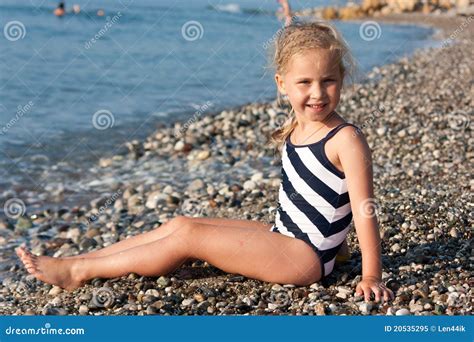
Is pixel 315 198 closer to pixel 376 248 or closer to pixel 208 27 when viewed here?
pixel 376 248

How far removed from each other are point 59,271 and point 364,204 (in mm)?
2174

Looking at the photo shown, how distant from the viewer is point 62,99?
14789 mm

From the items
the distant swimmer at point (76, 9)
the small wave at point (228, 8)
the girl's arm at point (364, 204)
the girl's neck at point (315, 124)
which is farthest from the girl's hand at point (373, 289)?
the small wave at point (228, 8)

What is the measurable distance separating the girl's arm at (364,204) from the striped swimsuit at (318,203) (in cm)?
17

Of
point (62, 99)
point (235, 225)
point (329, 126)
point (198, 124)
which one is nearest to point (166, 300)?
point (235, 225)

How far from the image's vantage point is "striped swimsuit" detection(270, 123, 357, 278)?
459cm

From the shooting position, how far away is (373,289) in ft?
14.1

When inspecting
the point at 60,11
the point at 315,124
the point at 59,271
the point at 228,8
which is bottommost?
the point at 59,271

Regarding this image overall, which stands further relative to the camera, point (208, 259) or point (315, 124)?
point (208, 259)

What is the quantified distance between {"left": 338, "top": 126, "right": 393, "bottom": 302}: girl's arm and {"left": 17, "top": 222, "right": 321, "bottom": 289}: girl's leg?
0.38 metres

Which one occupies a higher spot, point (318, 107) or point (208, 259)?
point (318, 107)

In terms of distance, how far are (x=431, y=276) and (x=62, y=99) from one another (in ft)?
37.5

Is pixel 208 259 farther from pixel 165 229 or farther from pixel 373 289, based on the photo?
pixel 373 289

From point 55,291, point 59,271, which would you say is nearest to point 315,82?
point 59,271
